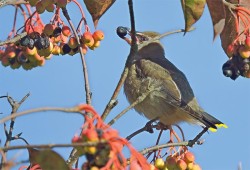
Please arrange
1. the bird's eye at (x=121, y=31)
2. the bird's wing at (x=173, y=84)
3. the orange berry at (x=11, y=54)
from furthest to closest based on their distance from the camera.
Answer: the bird's wing at (x=173, y=84)
the bird's eye at (x=121, y=31)
the orange berry at (x=11, y=54)

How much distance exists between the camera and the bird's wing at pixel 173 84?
23.9 ft

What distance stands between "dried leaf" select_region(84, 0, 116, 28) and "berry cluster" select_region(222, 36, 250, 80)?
0.77m

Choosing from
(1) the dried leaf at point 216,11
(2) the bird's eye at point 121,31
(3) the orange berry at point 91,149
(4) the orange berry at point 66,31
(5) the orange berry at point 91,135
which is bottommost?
(2) the bird's eye at point 121,31

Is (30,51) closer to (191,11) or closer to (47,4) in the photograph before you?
(47,4)

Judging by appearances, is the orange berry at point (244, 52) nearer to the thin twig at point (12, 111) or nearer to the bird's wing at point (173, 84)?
the thin twig at point (12, 111)

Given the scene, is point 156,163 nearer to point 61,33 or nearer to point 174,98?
point 61,33

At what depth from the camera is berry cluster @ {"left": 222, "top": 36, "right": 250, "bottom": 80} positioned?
3.72 meters

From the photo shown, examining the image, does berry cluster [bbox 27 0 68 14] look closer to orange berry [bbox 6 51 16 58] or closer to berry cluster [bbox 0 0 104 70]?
berry cluster [bbox 0 0 104 70]

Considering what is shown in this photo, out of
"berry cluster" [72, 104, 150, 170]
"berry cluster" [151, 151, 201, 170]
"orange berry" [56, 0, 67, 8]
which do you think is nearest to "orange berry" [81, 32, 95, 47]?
"orange berry" [56, 0, 67, 8]

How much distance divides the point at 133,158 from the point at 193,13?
111cm

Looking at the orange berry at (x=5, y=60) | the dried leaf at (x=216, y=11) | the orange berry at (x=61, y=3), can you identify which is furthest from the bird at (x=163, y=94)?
the dried leaf at (x=216, y=11)

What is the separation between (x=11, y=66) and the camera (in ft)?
15.7

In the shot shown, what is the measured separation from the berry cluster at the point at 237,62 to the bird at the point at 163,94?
277 cm

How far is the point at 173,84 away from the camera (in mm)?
7652
